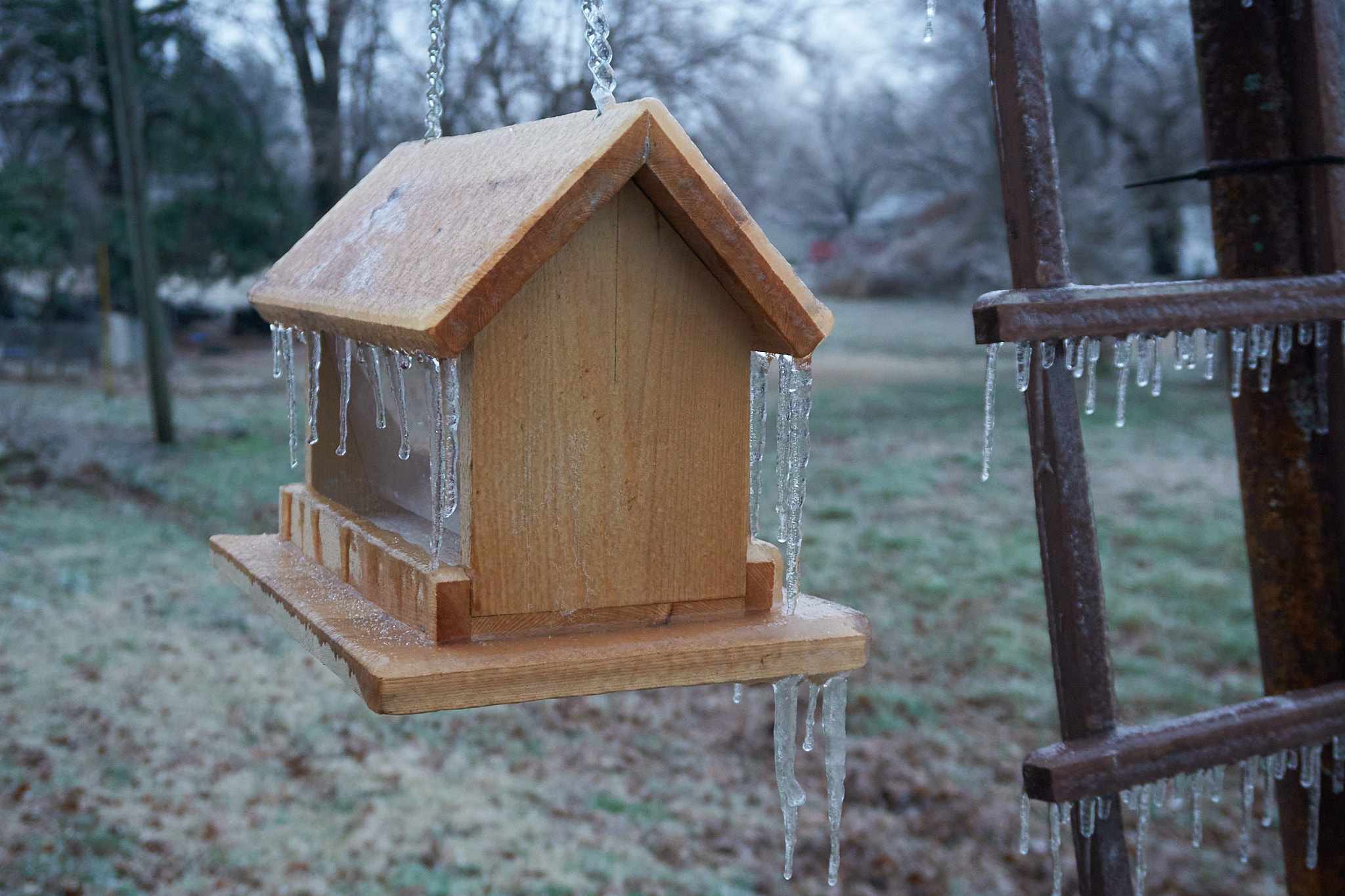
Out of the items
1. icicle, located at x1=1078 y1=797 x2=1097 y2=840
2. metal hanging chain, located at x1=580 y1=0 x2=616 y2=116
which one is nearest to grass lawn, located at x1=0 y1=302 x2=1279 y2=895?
icicle, located at x1=1078 y1=797 x2=1097 y2=840

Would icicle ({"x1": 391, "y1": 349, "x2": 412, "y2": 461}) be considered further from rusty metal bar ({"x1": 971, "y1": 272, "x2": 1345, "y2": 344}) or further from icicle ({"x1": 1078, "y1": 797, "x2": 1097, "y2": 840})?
icicle ({"x1": 1078, "y1": 797, "x2": 1097, "y2": 840})

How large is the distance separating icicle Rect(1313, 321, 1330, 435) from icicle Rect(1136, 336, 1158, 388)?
13.4 inches

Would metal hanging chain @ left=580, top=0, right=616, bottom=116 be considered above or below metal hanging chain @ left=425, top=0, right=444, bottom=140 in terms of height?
below

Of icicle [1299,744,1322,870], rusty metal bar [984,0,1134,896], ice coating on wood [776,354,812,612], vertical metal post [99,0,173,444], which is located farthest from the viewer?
vertical metal post [99,0,173,444]

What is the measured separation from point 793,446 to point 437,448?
A: 0.50 m

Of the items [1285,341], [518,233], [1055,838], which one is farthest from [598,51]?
[1285,341]

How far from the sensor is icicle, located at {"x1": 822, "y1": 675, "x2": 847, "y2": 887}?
1.92 m

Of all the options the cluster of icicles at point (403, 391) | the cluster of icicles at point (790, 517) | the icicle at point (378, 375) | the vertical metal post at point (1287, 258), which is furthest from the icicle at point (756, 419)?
the vertical metal post at point (1287, 258)

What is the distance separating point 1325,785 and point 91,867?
3.97 metres

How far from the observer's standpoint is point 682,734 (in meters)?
6.16

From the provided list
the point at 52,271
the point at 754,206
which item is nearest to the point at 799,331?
the point at 754,206

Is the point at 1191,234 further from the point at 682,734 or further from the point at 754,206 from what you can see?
the point at 682,734

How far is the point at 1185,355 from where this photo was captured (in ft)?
7.15

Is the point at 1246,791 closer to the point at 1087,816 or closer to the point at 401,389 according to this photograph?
the point at 1087,816
